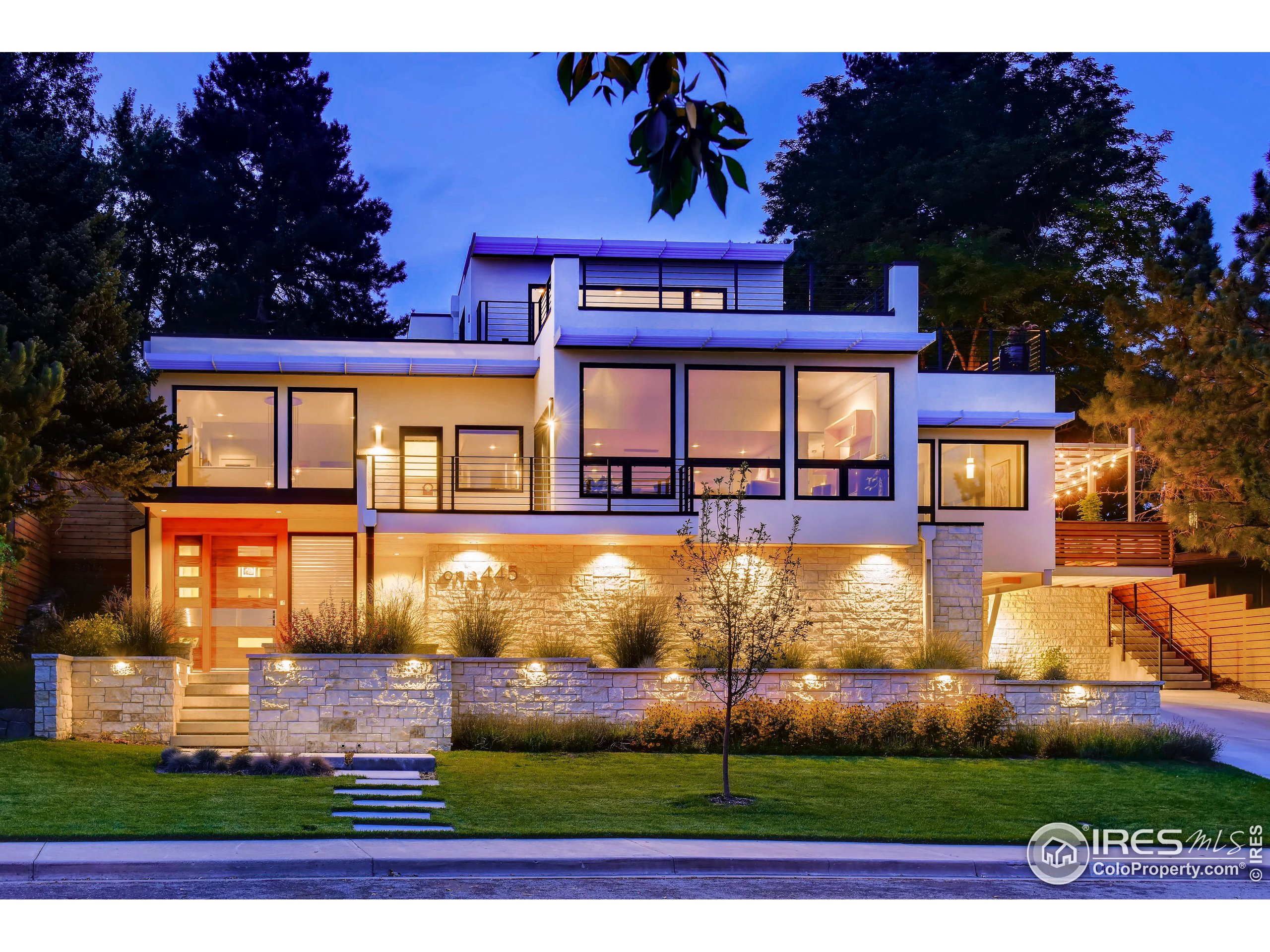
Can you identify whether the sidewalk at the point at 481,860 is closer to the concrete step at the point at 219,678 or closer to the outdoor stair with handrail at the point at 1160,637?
the concrete step at the point at 219,678

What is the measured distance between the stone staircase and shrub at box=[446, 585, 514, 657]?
3183mm

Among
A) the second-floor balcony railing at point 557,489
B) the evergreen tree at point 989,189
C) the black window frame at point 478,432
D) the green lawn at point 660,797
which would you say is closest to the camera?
the green lawn at point 660,797

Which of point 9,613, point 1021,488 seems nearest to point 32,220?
point 9,613

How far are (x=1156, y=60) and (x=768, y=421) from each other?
2970cm

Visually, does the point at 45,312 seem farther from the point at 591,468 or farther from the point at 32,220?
the point at 591,468

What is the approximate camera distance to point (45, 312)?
19.4m

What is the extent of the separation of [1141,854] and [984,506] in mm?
12182

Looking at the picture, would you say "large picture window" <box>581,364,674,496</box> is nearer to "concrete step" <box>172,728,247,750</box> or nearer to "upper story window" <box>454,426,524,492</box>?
"upper story window" <box>454,426,524,492</box>

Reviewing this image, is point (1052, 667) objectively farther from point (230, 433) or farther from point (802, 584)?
point (230, 433)

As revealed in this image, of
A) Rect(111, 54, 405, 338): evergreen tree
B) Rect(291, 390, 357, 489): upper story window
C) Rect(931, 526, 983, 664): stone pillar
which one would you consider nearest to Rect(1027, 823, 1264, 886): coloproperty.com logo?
Rect(931, 526, 983, 664): stone pillar

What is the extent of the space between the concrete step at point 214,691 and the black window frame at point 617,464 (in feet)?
20.0

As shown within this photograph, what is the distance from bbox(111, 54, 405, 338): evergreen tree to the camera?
3966 centimetres

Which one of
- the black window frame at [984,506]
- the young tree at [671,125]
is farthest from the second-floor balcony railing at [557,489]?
the young tree at [671,125]

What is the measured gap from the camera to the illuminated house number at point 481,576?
2056 centimetres
